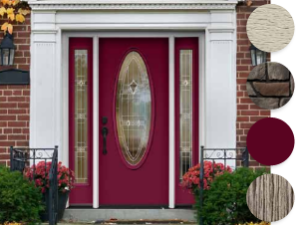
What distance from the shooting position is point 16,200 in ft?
18.8

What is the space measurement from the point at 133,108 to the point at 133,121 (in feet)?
0.60

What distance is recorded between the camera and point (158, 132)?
26.4ft

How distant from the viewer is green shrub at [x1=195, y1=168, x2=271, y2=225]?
5.41 meters

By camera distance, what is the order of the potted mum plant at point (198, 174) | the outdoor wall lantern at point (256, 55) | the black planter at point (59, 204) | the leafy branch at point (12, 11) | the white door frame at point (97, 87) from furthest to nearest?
the white door frame at point (97, 87) < the leafy branch at point (12, 11) < the outdoor wall lantern at point (256, 55) < the potted mum plant at point (198, 174) < the black planter at point (59, 204)

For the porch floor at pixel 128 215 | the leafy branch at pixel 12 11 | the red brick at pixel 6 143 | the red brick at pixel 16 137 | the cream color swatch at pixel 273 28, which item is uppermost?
the leafy branch at pixel 12 11

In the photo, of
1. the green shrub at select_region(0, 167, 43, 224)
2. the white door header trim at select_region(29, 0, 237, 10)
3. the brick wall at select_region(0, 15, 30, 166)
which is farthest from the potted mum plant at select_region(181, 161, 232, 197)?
the brick wall at select_region(0, 15, 30, 166)

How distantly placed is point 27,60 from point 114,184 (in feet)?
6.89

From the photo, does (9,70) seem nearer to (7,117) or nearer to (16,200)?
(7,117)

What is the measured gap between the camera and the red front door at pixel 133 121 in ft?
26.3

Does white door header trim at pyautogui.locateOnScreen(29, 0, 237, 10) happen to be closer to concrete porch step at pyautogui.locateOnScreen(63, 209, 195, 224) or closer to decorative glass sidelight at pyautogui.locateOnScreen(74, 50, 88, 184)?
decorative glass sidelight at pyautogui.locateOnScreen(74, 50, 88, 184)

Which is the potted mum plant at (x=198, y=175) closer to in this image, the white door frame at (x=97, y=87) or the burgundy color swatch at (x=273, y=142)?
the white door frame at (x=97, y=87)

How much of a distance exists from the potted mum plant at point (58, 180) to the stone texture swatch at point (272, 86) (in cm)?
526

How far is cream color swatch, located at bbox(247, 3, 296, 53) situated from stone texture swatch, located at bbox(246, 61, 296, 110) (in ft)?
0.26

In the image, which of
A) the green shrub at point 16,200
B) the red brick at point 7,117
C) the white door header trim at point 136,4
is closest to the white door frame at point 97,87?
the white door header trim at point 136,4
